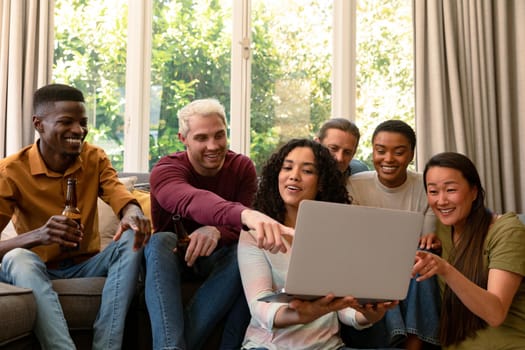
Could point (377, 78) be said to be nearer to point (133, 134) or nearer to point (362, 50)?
point (362, 50)

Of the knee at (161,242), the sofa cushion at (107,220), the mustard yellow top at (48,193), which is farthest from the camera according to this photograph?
the sofa cushion at (107,220)

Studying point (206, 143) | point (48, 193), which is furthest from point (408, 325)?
point (48, 193)

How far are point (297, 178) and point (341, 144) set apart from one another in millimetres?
757

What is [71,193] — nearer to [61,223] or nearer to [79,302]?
[61,223]

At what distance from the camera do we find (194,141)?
2.52 meters

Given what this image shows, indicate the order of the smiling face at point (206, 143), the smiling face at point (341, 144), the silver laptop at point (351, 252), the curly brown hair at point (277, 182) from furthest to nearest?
the smiling face at point (341, 144) < the smiling face at point (206, 143) < the curly brown hair at point (277, 182) < the silver laptop at point (351, 252)

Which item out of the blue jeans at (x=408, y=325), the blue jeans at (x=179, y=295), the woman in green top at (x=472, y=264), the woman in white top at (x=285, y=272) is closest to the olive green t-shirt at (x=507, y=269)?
the woman in green top at (x=472, y=264)

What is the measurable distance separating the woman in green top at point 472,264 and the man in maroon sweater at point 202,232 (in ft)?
1.85

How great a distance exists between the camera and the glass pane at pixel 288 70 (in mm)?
4137

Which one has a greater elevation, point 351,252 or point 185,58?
point 185,58

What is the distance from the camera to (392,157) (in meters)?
2.63

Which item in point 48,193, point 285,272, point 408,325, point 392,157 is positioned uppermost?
point 392,157

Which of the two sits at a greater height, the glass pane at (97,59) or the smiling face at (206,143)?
the glass pane at (97,59)

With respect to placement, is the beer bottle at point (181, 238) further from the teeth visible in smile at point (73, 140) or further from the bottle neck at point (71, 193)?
the teeth visible in smile at point (73, 140)
